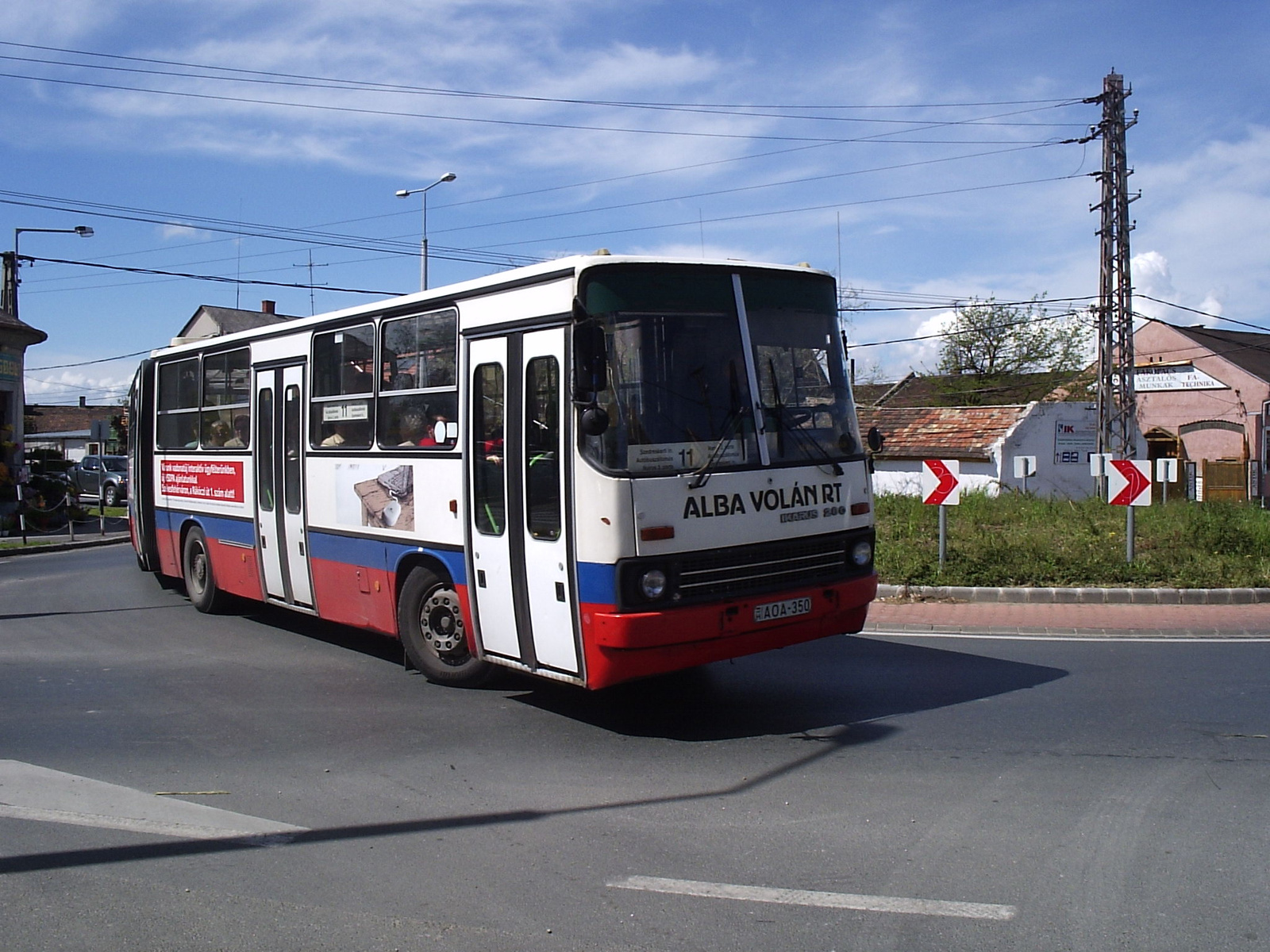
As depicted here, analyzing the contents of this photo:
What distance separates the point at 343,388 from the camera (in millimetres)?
9375

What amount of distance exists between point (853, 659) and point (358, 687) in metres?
4.12

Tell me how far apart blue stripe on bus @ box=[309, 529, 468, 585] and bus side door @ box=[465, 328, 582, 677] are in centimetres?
28

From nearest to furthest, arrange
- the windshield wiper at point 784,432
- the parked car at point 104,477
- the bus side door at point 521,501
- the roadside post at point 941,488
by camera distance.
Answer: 1. the bus side door at point 521,501
2. the windshield wiper at point 784,432
3. the roadside post at point 941,488
4. the parked car at point 104,477

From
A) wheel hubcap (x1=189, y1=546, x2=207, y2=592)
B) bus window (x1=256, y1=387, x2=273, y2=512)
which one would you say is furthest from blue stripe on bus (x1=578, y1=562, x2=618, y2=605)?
wheel hubcap (x1=189, y1=546, x2=207, y2=592)

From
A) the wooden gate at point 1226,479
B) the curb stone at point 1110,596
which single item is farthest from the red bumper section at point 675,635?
the wooden gate at point 1226,479

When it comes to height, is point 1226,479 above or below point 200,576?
above

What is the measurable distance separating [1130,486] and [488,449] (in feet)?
30.8

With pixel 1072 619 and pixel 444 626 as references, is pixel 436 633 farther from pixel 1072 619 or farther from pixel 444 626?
pixel 1072 619

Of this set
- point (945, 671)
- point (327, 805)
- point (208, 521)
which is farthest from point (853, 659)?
point (208, 521)

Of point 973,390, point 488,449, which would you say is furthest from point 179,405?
point 973,390

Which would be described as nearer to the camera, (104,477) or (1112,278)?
(1112,278)

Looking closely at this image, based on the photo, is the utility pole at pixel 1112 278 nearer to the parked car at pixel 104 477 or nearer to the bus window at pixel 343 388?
the bus window at pixel 343 388

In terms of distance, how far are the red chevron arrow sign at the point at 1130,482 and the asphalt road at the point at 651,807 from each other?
14.9ft

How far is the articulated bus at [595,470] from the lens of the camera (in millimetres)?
6582
